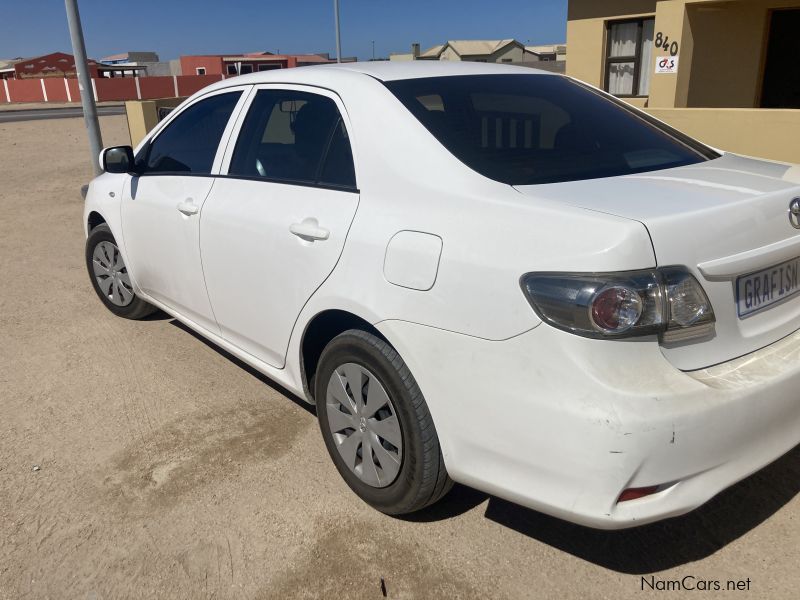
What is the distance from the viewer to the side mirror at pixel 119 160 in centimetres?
421

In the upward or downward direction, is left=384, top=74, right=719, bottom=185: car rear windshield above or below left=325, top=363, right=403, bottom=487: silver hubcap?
above

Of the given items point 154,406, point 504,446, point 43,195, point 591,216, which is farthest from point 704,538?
point 43,195

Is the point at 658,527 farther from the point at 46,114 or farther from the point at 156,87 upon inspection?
the point at 156,87

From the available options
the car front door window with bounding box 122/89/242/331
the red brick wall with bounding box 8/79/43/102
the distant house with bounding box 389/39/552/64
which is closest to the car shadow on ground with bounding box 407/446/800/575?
the car front door window with bounding box 122/89/242/331

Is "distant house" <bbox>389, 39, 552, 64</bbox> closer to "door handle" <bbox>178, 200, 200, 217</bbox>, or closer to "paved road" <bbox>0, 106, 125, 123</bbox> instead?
"paved road" <bbox>0, 106, 125, 123</bbox>

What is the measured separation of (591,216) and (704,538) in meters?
1.41

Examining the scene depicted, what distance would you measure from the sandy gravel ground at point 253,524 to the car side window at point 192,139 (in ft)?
4.13

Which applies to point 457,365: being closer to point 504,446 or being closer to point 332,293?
point 504,446

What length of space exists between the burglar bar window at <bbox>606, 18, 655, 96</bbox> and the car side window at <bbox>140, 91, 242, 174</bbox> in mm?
11103

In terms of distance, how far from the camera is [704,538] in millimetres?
2586

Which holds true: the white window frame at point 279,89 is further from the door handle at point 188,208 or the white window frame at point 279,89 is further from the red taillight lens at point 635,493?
the red taillight lens at point 635,493

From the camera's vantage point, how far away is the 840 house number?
1162cm

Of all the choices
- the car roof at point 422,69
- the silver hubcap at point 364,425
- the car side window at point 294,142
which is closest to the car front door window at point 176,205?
the car side window at point 294,142

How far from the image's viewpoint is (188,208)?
362cm
